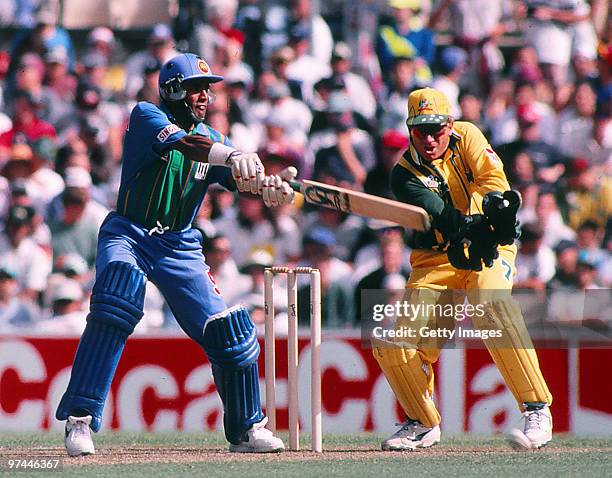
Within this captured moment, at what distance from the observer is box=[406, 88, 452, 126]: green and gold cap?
6.80 metres

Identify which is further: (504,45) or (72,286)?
(504,45)

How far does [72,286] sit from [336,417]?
220 cm

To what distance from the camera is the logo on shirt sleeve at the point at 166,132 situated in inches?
254

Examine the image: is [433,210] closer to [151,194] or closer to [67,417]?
[151,194]

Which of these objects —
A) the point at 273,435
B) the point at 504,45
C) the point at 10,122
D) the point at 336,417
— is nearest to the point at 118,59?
the point at 10,122

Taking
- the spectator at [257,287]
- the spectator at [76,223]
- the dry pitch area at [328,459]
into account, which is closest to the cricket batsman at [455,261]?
the dry pitch area at [328,459]

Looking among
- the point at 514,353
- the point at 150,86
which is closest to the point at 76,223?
the point at 150,86

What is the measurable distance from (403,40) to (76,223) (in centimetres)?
337

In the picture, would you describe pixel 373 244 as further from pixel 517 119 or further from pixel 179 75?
pixel 179 75

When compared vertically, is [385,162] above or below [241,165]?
above

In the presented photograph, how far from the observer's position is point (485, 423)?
8.09m

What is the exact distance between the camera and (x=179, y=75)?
6.66m

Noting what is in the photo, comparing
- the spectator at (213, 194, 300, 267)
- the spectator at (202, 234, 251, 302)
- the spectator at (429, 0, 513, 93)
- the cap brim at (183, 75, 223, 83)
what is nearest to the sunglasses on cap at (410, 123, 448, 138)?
the cap brim at (183, 75, 223, 83)

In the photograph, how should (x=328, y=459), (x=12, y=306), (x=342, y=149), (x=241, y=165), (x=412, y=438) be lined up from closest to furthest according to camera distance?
(x=241, y=165) → (x=328, y=459) → (x=412, y=438) → (x=12, y=306) → (x=342, y=149)
